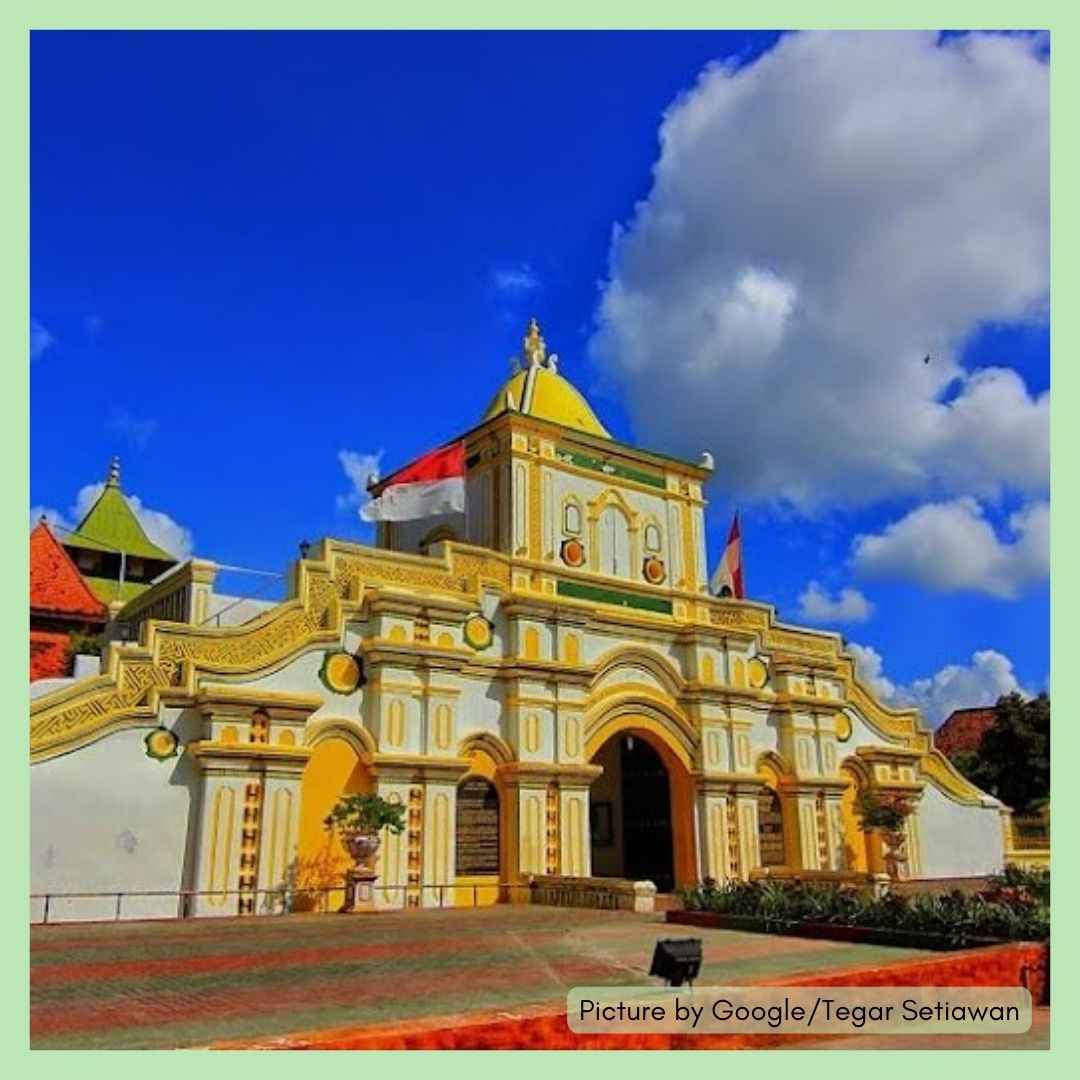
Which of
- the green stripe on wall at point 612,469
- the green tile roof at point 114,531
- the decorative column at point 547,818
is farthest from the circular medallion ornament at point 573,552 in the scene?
the green tile roof at point 114,531

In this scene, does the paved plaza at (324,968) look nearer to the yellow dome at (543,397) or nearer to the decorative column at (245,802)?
the decorative column at (245,802)

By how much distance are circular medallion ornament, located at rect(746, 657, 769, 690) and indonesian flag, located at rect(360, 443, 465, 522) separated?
25.3 feet

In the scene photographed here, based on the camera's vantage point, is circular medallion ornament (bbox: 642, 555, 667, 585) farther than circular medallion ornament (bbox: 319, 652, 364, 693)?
Yes

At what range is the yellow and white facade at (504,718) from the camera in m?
15.8

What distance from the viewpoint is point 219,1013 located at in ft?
25.3

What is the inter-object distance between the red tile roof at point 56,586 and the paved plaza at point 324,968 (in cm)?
1238

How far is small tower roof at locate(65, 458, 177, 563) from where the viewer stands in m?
32.2

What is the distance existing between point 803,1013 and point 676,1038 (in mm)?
1254

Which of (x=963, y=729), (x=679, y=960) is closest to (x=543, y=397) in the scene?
(x=679, y=960)

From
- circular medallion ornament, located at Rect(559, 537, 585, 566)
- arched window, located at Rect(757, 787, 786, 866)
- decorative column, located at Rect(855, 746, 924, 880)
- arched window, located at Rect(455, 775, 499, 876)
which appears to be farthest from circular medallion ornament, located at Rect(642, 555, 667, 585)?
decorative column, located at Rect(855, 746, 924, 880)

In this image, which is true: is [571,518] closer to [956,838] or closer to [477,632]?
[477,632]

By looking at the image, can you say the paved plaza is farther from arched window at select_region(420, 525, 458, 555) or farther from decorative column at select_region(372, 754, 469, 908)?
arched window at select_region(420, 525, 458, 555)

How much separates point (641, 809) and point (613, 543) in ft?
19.5

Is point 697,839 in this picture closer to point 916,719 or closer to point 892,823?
point 892,823
